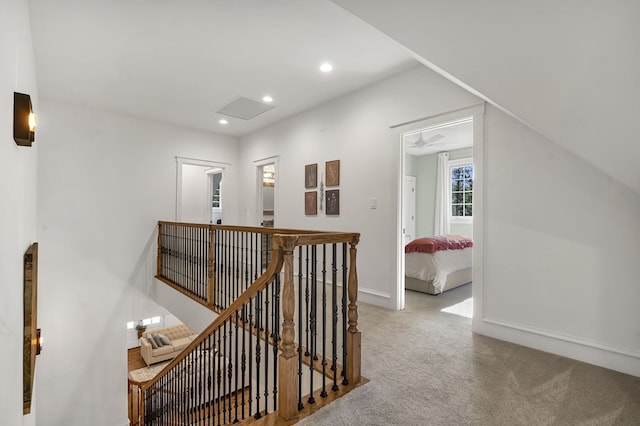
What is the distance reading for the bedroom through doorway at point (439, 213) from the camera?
3.54 meters

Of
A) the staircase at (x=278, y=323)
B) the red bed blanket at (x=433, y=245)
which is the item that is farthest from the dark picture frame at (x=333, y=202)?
the red bed blanket at (x=433, y=245)

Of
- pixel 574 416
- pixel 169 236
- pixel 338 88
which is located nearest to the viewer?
pixel 574 416

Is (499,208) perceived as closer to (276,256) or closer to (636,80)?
(636,80)

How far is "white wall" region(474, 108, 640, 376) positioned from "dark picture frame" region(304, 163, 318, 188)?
7.69 ft

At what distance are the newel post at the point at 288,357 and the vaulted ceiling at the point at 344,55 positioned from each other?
1.32m

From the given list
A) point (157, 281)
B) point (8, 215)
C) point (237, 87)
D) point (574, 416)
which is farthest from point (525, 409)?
point (157, 281)

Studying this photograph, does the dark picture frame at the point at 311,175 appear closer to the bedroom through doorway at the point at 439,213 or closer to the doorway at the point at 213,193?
the bedroom through doorway at the point at 439,213

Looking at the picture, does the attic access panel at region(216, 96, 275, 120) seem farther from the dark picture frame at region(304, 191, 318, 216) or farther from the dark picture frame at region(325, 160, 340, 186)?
the dark picture frame at region(304, 191, 318, 216)

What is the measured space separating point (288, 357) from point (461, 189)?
6.39m

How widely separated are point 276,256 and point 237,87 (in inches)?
117

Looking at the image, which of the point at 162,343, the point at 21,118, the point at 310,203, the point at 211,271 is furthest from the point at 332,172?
the point at 162,343

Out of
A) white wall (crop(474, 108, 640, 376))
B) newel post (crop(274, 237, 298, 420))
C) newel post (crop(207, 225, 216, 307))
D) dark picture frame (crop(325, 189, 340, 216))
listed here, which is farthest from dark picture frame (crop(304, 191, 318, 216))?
newel post (crop(274, 237, 298, 420))

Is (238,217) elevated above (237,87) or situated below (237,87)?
below

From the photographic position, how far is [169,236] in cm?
507
